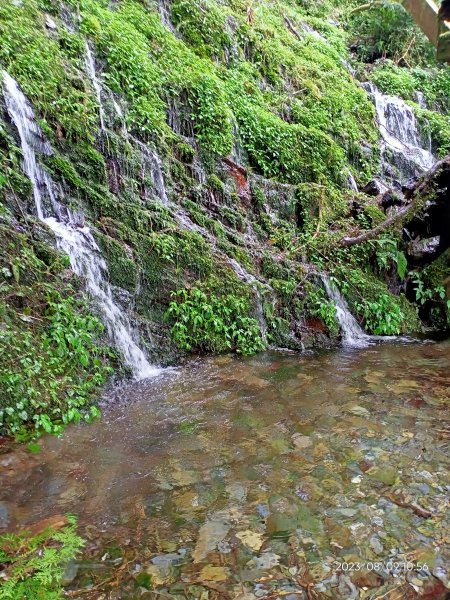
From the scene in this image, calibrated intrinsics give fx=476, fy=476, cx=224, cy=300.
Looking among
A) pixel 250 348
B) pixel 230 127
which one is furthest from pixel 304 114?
pixel 250 348

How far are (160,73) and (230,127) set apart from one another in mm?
1622

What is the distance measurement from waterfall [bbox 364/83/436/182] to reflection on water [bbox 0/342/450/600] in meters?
8.46

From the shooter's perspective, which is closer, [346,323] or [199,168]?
[346,323]

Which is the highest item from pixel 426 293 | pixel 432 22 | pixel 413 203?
pixel 432 22

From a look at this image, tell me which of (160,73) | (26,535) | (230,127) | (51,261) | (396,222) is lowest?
(26,535)

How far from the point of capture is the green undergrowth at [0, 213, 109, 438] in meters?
4.20

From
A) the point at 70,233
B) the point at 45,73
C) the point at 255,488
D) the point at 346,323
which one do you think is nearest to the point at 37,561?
the point at 255,488

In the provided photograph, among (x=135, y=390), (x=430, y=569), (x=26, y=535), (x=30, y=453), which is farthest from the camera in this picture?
(x=135, y=390)

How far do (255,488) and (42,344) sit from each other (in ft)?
8.72

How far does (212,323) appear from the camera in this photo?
6.58 m

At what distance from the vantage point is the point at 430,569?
2.43m

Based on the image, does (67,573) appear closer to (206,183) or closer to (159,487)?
(159,487)

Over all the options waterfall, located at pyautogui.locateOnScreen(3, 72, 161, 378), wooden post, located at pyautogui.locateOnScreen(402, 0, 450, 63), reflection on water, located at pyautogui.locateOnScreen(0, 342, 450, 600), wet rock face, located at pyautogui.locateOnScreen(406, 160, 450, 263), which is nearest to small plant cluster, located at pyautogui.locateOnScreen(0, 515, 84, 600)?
reflection on water, located at pyautogui.locateOnScreen(0, 342, 450, 600)

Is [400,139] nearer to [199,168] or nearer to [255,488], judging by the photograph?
[199,168]
